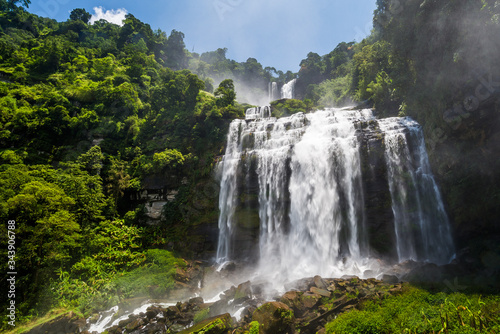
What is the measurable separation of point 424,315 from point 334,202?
954cm

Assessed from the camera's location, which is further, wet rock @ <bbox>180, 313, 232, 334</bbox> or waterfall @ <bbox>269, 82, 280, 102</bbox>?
waterfall @ <bbox>269, 82, 280, 102</bbox>

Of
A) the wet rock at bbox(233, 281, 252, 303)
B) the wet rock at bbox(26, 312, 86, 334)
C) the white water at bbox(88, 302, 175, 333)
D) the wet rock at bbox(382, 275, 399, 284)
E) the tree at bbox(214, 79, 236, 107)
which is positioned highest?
the tree at bbox(214, 79, 236, 107)

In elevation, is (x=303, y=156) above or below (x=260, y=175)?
above

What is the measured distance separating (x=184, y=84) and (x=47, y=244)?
2205cm

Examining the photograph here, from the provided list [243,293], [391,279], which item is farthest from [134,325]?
[391,279]

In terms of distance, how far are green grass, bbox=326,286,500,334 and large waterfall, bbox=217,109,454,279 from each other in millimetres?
5762

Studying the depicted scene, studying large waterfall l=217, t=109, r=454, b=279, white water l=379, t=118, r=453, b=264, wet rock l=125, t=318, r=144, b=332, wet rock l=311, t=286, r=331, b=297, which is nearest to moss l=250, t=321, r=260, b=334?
wet rock l=311, t=286, r=331, b=297

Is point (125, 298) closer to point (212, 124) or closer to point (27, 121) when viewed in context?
point (212, 124)

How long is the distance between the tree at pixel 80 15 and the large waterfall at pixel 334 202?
5984cm

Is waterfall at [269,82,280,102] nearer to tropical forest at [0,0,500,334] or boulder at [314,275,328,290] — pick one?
tropical forest at [0,0,500,334]

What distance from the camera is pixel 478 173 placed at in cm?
1322

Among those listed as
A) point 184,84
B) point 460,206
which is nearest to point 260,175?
point 460,206

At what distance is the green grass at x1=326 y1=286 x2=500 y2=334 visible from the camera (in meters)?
6.64

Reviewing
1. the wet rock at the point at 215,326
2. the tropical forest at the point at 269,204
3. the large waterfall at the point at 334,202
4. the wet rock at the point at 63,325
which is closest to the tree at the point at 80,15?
the tropical forest at the point at 269,204
